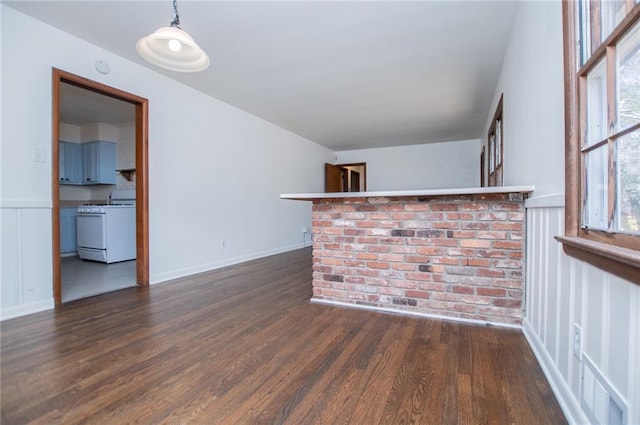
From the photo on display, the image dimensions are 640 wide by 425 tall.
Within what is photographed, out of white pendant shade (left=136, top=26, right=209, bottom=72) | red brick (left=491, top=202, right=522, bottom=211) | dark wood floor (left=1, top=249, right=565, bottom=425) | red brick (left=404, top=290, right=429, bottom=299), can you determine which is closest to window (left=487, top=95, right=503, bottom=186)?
red brick (left=491, top=202, right=522, bottom=211)

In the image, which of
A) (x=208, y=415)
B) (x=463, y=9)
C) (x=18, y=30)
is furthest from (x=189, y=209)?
(x=463, y=9)

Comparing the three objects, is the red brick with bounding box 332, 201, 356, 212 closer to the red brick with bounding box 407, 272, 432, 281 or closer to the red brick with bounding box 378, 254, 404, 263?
the red brick with bounding box 378, 254, 404, 263

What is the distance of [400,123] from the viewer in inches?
217

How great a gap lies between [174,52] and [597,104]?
2230 millimetres

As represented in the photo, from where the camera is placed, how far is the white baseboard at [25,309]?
7.72 ft

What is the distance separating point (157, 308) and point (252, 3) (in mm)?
2564

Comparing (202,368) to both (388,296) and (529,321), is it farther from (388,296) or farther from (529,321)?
(529,321)

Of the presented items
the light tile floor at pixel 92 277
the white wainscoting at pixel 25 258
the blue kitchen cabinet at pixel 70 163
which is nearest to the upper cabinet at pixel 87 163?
the blue kitchen cabinet at pixel 70 163

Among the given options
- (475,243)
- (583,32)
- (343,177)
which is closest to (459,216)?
(475,243)

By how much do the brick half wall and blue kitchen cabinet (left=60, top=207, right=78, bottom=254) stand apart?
15.7 feet

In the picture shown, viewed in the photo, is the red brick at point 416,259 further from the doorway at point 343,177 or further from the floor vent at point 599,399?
the doorway at point 343,177

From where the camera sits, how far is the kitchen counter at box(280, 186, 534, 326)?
2.19 metres

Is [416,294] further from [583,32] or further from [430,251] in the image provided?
[583,32]

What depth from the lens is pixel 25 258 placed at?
247 centimetres
